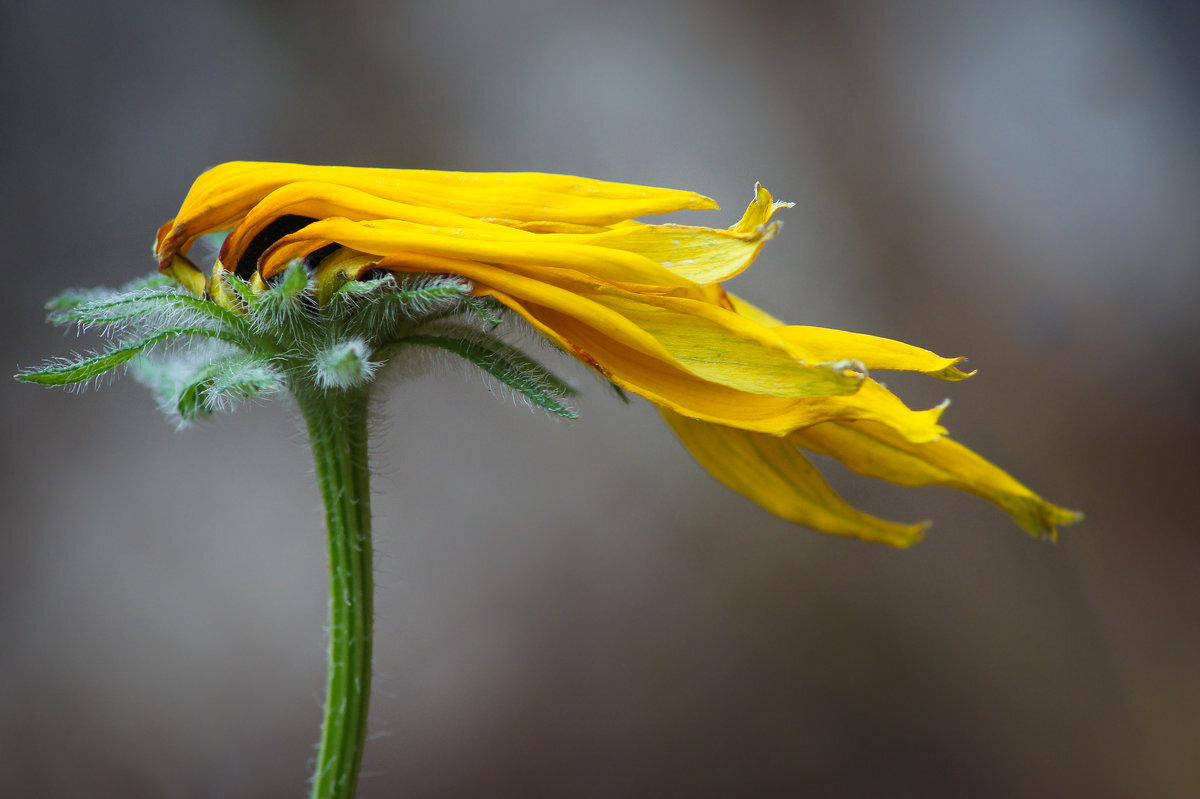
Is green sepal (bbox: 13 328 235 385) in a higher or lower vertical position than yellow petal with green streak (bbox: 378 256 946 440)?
higher

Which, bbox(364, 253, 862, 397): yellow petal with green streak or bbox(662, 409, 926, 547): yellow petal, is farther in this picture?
bbox(662, 409, 926, 547): yellow petal

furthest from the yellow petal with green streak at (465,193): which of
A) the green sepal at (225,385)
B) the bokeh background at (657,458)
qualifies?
the bokeh background at (657,458)

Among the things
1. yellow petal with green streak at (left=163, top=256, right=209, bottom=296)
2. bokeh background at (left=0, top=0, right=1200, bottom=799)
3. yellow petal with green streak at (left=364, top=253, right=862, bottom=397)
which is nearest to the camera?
yellow petal with green streak at (left=364, top=253, right=862, bottom=397)

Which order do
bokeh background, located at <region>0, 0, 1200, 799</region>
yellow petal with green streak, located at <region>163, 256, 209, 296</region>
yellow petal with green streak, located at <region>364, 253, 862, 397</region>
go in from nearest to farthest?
yellow petal with green streak, located at <region>364, 253, 862, 397</region> < yellow petal with green streak, located at <region>163, 256, 209, 296</region> < bokeh background, located at <region>0, 0, 1200, 799</region>

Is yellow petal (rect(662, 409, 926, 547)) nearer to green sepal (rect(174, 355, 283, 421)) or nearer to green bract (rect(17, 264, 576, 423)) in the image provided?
green bract (rect(17, 264, 576, 423))

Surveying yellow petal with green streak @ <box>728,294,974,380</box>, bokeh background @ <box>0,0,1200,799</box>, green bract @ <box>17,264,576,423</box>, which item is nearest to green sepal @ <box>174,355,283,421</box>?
green bract @ <box>17,264,576,423</box>

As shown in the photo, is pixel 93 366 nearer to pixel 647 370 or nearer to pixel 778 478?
pixel 647 370
